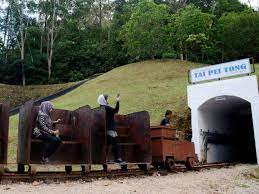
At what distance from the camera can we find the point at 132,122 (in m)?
11.9

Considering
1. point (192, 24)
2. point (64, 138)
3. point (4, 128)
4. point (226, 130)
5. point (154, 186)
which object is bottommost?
point (154, 186)

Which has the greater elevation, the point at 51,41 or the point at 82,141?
the point at 51,41

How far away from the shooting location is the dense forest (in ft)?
141

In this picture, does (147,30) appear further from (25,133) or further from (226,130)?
(25,133)

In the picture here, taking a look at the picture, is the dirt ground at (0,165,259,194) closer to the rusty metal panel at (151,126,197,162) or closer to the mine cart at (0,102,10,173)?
the rusty metal panel at (151,126,197,162)

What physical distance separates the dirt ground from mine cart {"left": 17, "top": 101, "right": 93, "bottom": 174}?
1109mm

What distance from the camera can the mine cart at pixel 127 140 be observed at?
10297 millimetres

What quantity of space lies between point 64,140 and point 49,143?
4.04ft

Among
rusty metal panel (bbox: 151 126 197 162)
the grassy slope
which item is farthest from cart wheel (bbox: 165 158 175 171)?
the grassy slope

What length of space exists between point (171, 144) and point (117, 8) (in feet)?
164

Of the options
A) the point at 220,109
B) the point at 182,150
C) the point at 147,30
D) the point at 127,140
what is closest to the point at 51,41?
the point at 147,30

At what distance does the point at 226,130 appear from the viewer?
68.5 feet

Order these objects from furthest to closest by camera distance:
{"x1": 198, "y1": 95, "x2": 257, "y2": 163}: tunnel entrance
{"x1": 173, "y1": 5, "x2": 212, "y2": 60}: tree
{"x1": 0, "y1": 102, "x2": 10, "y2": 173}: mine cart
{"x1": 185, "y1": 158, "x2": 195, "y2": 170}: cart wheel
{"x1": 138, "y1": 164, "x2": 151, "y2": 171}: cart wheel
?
{"x1": 173, "y1": 5, "x2": 212, "y2": 60}: tree → {"x1": 198, "y1": 95, "x2": 257, "y2": 163}: tunnel entrance → {"x1": 185, "y1": 158, "x2": 195, "y2": 170}: cart wheel → {"x1": 138, "y1": 164, "x2": 151, "y2": 171}: cart wheel → {"x1": 0, "y1": 102, "x2": 10, "y2": 173}: mine cart

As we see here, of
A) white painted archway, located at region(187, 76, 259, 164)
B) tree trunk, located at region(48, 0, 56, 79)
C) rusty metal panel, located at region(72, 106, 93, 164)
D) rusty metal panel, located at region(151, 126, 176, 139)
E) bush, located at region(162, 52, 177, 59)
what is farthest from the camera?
tree trunk, located at region(48, 0, 56, 79)
